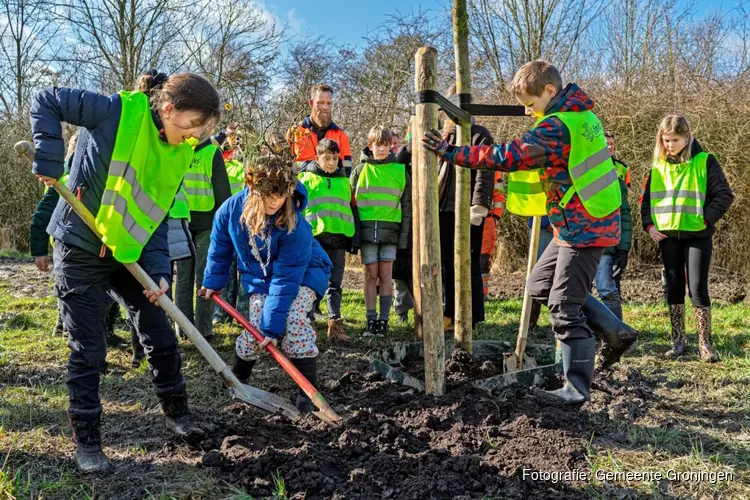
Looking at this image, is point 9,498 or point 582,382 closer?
point 9,498

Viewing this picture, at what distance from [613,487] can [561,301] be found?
1.17 meters

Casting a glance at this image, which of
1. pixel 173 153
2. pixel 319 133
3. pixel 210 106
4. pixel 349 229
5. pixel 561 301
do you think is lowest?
pixel 561 301

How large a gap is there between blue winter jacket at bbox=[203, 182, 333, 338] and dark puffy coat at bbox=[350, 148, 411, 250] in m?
1.70

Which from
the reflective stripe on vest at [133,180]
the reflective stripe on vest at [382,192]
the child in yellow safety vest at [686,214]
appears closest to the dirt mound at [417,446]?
the reflective stripe on vest at [133,180]

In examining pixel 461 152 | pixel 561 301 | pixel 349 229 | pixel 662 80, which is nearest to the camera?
pixel 461 152

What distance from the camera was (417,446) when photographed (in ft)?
9.87

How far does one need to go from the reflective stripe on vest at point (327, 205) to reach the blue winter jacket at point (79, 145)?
2.85 m

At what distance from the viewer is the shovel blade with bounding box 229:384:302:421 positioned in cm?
345

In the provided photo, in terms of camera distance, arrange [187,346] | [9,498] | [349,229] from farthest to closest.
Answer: [349,229] → [187,346] → [9,498]

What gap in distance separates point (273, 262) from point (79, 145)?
135cm

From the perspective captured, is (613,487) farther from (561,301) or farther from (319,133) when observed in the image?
(319,133)

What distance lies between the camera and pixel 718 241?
8203mm

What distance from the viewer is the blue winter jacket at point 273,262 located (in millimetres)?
3660

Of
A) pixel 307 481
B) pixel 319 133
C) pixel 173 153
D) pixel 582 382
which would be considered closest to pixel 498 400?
pixel 582 382
